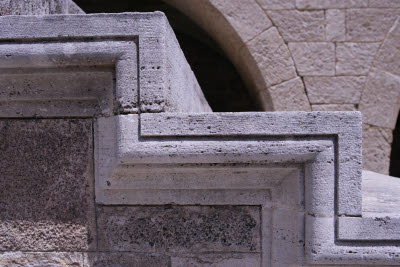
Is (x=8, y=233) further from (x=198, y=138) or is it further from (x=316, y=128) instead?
(x=316, y=128)

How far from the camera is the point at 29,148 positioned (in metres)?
1.02

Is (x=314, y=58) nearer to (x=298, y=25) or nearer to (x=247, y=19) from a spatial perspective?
(x=298, y=25)

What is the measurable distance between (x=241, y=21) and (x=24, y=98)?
8.52 ft

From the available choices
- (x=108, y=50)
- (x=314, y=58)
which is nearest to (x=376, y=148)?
(x=314, y=58)

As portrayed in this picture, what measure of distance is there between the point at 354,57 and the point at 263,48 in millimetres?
934

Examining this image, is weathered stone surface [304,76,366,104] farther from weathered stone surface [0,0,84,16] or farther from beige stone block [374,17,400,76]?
weathered stone surface [0,0,84,16]

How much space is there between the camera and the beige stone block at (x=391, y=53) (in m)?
3.21

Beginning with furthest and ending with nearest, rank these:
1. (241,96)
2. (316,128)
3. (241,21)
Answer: (241,96)
(241,21)
(316,128)

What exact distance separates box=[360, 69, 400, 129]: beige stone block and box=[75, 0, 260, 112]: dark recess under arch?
1.78 m

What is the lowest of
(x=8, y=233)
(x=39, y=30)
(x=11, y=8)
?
(x=8, y=233)

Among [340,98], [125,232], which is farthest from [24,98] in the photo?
[340,98]

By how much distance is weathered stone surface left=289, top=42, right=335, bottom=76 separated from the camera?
3.22 meters

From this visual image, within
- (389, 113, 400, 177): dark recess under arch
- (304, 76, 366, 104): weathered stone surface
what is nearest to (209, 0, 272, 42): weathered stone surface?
(304, 76, 366, 104): weathered stone surface

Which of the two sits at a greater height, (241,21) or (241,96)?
(241,21)
